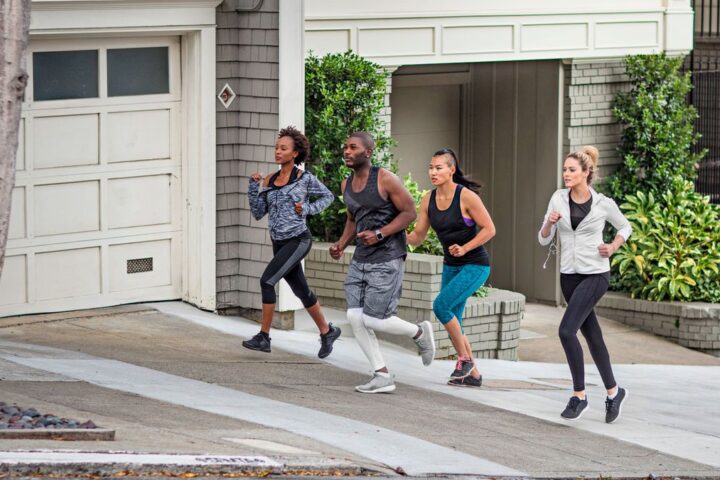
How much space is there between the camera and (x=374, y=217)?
10.0 metres

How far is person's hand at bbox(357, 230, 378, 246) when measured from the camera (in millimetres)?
9914

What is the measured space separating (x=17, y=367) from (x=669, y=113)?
909cm

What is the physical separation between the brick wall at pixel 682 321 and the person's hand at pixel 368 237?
618cm

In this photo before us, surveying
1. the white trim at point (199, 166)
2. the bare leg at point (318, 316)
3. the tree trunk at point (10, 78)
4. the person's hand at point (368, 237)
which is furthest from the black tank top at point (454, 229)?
the tree trunk at point (10, 78)

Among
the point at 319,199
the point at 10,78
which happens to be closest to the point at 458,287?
the point at 319,199

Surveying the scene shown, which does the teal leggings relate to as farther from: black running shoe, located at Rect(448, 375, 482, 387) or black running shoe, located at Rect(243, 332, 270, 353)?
black running shoe, located at Rect(243, 332, 270, 353)

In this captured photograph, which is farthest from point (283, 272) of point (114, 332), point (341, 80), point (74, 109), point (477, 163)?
point (477, 163)

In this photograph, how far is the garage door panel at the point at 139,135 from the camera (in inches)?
474

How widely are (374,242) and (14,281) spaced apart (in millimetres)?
3258

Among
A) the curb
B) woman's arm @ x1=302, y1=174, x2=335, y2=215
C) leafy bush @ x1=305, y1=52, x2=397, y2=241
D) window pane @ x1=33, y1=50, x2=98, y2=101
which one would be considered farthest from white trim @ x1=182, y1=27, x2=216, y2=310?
the curb

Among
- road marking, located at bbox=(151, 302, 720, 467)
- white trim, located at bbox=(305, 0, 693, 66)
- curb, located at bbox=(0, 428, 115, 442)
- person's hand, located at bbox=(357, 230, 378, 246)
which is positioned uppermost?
white trim, located at bbox=(305, 0, 693, 66)

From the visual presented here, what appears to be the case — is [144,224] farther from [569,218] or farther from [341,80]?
[569,218]

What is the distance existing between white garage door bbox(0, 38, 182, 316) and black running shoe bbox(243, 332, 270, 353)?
5.54ft

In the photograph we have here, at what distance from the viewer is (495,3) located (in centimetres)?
1521
